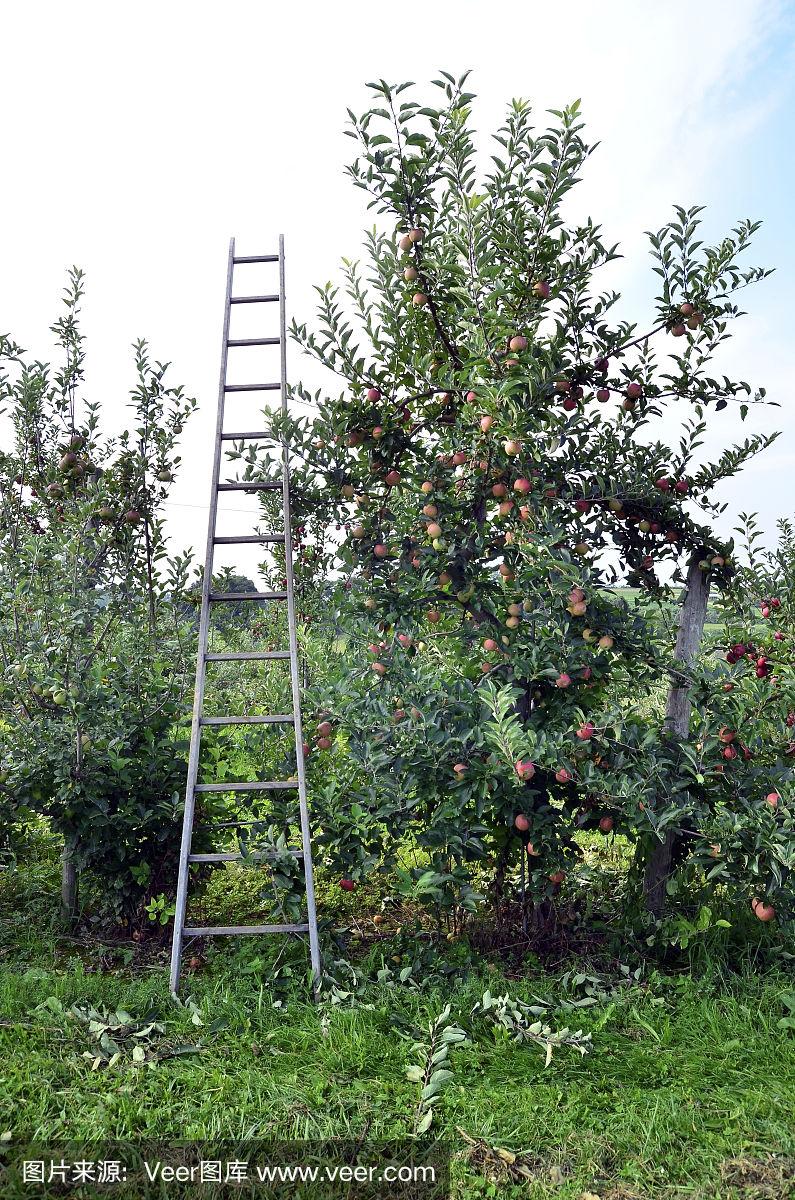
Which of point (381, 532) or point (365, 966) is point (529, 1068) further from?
point (381, 532)

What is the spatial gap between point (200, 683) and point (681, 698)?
2104mm

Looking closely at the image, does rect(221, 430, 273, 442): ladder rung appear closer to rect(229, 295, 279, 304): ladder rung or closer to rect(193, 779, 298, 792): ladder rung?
rect(229, 295, 279, 304): ladder rung

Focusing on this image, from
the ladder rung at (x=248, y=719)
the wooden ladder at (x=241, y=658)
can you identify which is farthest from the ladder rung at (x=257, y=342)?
the ladder rung at (x=248, y=719)

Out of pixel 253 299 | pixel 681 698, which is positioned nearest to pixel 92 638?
pixel 253 299

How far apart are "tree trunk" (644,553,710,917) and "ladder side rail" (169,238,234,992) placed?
6.19 feet

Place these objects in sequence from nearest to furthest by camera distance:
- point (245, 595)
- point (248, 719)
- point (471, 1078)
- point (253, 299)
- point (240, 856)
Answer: point (471, 1078) → point (240, 856) → point (248, 719) → point (245, 595) → point (253, 299)

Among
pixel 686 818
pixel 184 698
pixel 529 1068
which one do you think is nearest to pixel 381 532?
pixel 184 698

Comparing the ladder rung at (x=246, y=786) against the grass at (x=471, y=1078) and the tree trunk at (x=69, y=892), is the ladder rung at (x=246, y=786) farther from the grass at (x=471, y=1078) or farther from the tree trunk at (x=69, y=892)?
the tree trunk at (x=69, y=892)

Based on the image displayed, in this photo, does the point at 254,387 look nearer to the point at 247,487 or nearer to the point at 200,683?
the point at 247,487

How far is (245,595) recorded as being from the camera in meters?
3.73

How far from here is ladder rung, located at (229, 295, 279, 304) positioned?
407 centimetres

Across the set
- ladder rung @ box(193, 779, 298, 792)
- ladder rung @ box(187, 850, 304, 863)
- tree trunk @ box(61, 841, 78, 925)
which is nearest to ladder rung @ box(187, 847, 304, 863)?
ladder rung @ box(187, 850, 304, 863)

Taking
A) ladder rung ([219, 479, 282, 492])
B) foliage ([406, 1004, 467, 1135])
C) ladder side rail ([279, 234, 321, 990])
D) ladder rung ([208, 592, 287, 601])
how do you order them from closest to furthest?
foliage ([406, 1004, 467, 1135])
ladder side rail ([279, 234, 321, 990])
ladder rung ([208, 592, 287, 601])
ladder rung ([219, 479, 282, 492])

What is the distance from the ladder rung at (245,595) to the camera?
3727 mm
